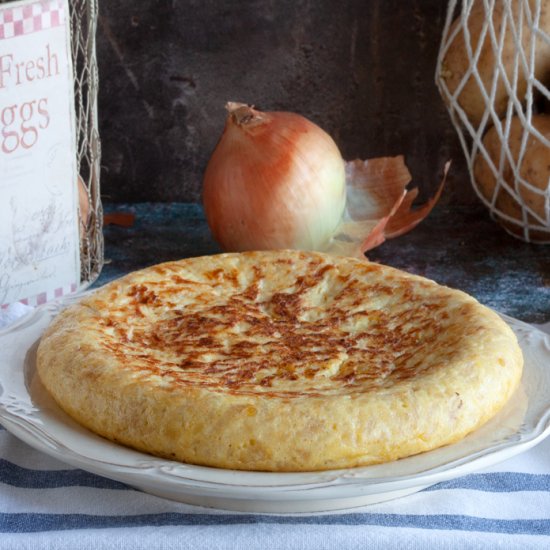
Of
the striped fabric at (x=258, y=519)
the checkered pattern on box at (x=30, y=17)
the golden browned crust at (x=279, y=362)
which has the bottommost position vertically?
the striped fabric at (x=258, y=519)

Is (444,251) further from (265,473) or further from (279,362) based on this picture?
(265,473)

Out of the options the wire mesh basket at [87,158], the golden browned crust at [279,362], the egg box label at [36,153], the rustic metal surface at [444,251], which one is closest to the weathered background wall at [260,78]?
the rustic metal surface at [444,251]

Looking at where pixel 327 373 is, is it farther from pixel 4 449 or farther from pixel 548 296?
pixel 548 296

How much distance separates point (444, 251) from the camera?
6.92ft

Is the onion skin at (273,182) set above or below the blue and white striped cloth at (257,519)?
above

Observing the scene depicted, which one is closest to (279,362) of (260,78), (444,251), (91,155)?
(91,155)

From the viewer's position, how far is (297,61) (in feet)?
7.29

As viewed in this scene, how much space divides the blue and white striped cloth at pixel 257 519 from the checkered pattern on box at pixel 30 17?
67 centimetres

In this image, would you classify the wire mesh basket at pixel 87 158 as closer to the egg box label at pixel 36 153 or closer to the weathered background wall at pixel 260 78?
the egg box label at pixel 36 153

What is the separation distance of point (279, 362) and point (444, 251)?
0.95 m

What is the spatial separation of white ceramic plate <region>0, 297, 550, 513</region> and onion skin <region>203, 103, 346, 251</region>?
26.5 inches

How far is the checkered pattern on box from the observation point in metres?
1.53

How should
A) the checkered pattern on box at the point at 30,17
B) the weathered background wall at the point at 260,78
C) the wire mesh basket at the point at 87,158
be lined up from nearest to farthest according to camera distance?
the checkered pattern on box at the point at 30,17 < the wire mesh basket at the point at 87,158 < the weathered background wall at the point at 260,78

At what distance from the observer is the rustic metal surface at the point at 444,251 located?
6.19ft
